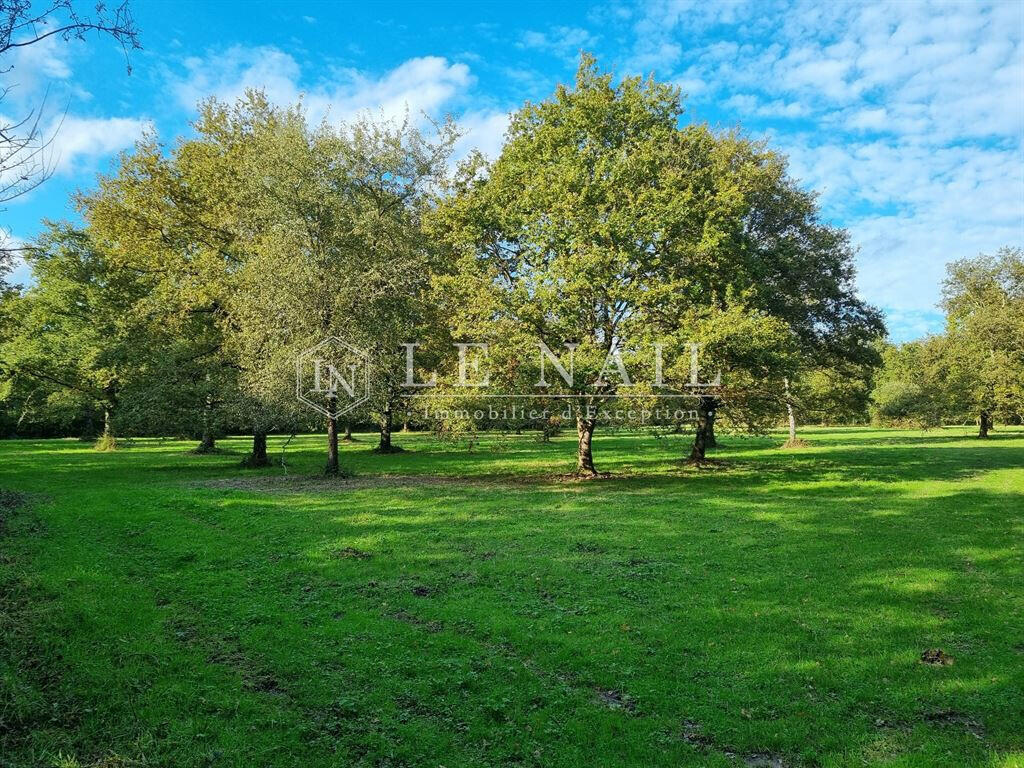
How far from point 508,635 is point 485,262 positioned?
54.8 ft

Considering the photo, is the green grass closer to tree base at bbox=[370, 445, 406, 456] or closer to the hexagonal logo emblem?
the hexagonal logo emblem

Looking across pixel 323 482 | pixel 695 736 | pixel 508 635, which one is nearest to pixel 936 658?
pixel 695 736

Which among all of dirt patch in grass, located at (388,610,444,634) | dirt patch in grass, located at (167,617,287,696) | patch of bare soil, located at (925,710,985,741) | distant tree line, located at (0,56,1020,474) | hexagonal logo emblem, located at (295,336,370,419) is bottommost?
dirt patch in grass, located at (388,610,444,634)

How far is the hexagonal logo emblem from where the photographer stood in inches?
773

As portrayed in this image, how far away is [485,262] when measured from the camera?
2136cm

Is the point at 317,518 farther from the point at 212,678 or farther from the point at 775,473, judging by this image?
the point at 775,473

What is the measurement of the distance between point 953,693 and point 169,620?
878 centimetres

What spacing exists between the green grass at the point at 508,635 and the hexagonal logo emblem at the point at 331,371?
250 inches

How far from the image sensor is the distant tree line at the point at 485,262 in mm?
18812

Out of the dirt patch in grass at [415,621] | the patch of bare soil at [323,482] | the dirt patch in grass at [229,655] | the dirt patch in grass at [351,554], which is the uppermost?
the dirt patch in grass at [229,655]

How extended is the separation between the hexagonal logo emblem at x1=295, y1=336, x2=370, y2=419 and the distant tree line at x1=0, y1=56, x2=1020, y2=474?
350 millimetres

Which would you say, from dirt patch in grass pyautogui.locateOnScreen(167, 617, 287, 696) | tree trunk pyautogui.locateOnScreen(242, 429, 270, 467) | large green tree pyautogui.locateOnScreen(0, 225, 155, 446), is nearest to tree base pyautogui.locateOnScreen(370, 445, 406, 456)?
tree trunk pyautogui.locateOnScreen(242, 429, 270, 467)

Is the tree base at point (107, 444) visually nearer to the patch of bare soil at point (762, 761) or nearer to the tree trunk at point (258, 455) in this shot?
the tree trunk at point (258, 455)

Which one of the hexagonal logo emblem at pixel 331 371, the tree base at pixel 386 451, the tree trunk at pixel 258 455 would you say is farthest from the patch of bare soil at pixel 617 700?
the tree base at pixel 386 451
